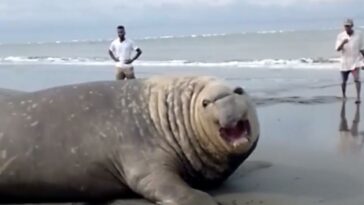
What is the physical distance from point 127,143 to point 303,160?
206 centimetres

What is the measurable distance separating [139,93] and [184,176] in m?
0.86

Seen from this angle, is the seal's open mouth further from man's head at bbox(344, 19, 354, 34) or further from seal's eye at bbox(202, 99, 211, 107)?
man's head at bbox(344, 19, 354, 34)

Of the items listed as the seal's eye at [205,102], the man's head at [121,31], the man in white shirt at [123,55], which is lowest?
the man in white shirt at [123,55]

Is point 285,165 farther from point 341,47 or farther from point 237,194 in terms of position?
point 341,47

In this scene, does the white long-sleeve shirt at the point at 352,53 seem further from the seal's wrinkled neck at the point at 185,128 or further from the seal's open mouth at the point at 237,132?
the seal's open mouth at the point at 237,132

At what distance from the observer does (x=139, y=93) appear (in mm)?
6176

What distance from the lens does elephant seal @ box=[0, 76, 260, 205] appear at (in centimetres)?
562

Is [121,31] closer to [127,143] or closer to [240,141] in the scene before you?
[127,143]

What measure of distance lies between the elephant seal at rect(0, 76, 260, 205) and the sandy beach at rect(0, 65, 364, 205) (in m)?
0.24

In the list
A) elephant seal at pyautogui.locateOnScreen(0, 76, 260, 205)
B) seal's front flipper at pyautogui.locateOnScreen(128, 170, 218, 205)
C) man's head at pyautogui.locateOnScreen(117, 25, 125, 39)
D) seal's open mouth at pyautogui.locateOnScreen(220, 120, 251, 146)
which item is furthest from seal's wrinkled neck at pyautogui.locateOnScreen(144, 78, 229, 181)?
man's head at pyautogui.locateOnScreen(117, 25, 125, 39)

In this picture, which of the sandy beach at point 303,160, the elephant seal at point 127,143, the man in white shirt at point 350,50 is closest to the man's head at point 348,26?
the man in white shirt at point 350,50

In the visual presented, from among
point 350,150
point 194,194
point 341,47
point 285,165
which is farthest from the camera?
point 341,47

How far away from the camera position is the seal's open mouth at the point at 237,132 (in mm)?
5594

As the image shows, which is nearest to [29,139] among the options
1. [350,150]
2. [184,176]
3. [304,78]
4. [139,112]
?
[139,112]
